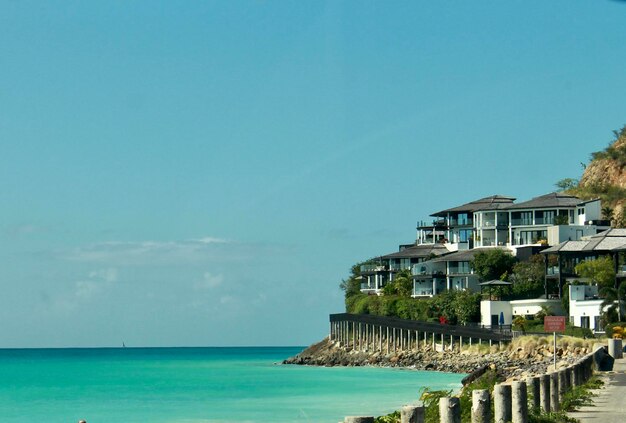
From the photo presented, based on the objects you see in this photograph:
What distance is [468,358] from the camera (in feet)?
278

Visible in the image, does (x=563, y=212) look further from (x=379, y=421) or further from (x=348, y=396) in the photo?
(x=379, y=421)

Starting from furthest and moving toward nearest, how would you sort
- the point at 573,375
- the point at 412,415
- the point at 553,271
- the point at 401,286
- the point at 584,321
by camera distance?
the point at 401,286 < the point at 553,271 < the point at 584,321 < the point at 573,375 < the point at 412,415

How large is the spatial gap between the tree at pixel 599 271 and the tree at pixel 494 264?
11416 millimetres

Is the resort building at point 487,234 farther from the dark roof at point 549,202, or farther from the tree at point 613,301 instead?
the tree at point 613,301

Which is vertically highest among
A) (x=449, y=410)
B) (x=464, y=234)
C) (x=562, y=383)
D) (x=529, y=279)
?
(x=464, y=234)

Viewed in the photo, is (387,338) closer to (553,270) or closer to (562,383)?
(553,270)

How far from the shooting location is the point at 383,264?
12681 centimetres

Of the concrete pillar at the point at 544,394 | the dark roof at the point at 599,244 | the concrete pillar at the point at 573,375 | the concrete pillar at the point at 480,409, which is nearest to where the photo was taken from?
the concrete pillar at the point at 480,409

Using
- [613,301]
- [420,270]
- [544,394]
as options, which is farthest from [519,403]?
[420,270]

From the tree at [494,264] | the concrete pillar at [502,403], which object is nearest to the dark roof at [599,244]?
the tree at [494,264]

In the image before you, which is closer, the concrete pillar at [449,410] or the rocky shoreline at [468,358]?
the concrete pillar at [449,410]

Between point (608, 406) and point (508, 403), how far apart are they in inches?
317

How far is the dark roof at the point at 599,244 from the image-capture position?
8969 cm

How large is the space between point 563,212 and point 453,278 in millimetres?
11976
